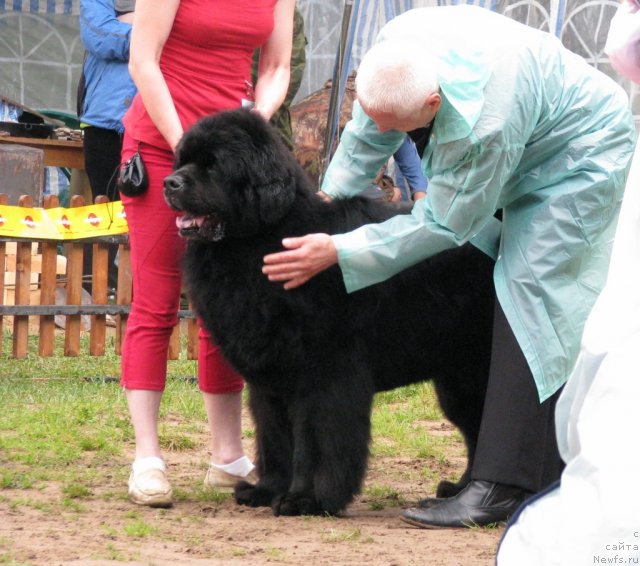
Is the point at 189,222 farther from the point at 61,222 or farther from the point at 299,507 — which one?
the point at 61,222

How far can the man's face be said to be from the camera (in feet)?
10.9

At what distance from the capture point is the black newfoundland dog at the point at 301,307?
3727 mm

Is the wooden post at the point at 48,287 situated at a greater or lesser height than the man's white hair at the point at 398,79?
lesser

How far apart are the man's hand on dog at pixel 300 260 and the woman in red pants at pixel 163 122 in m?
0.48

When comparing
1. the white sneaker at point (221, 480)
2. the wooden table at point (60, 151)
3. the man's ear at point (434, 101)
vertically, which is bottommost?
the white sneaker at point (221, 480)

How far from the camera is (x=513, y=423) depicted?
366 cm

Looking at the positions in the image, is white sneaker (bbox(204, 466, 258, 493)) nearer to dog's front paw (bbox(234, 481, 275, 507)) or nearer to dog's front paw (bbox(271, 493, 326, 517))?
dog's front paw (bbox(234, 481, 275, 507))

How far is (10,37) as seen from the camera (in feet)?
34.3

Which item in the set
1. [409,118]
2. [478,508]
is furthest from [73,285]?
[409,118]

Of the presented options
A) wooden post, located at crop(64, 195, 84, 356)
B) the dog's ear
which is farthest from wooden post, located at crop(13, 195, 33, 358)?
the dog's ear

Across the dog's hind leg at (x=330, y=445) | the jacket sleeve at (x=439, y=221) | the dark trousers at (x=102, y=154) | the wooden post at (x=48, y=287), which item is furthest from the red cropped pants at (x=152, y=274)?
the dark trousers at (x=102, y=154)

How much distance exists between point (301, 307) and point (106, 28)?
402cm

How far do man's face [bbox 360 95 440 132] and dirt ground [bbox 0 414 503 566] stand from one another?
51.0 inches

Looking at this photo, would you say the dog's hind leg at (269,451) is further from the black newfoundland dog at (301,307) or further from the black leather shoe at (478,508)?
the black leather shoe at (478,508)
